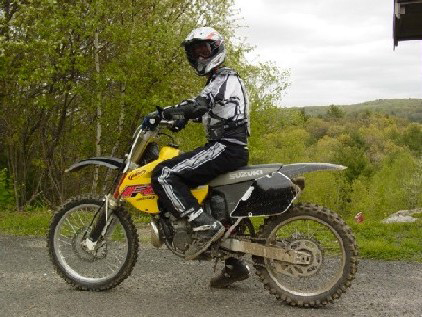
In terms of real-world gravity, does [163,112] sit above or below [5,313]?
above

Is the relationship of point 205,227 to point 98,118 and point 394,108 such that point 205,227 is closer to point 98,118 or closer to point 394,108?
point 98,118

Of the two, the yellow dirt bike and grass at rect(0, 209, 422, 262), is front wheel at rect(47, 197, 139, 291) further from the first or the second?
grass at rect(0, 209, 422, 262)

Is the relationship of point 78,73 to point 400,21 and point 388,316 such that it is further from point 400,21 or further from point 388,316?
point 388,316

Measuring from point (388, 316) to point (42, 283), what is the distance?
10.1ft

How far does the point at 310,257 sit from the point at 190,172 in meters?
1.22

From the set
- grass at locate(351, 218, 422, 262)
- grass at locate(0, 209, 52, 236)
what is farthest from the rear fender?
grass at locate(0, 209, 52, 236)

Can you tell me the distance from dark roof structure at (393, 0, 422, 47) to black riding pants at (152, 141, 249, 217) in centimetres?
903

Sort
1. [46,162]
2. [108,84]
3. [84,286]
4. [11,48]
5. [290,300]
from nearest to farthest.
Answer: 1. [290,300]
2. [84,286]
3. [11,48]
4. [108,84]
5. [46,162]

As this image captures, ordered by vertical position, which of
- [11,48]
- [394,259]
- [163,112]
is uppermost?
[11,48]

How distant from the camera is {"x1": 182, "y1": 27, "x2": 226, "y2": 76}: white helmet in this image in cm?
528

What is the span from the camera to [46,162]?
14.5 metres

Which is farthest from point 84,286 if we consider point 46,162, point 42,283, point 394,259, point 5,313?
point 46,162

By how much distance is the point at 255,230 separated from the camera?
212 inches

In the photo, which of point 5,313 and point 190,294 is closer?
point 5,313
